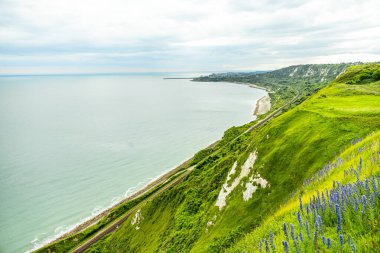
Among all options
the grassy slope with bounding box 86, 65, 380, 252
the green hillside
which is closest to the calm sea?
the green hillside

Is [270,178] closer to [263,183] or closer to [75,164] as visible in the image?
[263,183]

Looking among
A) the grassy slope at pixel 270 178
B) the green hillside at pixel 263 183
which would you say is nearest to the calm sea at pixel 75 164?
the green hillside at pixel 263 183

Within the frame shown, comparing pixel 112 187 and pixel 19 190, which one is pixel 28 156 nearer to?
pixel 19 190

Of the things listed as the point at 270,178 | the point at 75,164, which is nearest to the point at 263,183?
the point at 270,178

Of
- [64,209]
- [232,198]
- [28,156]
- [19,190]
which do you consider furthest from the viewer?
[28,156]

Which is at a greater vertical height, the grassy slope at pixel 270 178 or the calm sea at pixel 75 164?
the grassy slope at pixel 270 178

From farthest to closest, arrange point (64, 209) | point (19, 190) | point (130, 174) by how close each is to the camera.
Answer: point (130, 174) < point (19, 190) < point (64, 209)

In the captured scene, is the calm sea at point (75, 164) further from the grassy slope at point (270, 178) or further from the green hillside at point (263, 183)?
the grassy slope at point (270, 178)

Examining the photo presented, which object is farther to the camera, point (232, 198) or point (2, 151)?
point (2, 151)

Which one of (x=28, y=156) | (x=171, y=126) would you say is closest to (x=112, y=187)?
(x=28, y=156)
